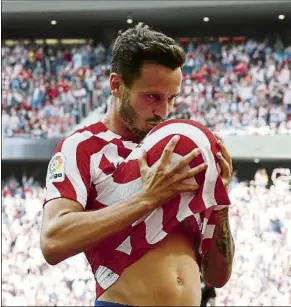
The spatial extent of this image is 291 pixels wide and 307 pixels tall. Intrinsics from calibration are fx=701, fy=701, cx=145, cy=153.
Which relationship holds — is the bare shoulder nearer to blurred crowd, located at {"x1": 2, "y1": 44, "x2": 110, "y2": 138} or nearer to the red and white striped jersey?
the red and white striped jersey

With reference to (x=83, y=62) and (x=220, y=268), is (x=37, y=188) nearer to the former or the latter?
(x=83, y=62)

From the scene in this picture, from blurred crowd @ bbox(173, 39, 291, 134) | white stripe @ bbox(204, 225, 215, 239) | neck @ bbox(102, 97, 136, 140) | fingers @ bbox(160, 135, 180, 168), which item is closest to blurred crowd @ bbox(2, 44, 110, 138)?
blurred crowd @ bbox(173, 39, 291, 134)

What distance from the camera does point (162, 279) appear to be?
1419 mm

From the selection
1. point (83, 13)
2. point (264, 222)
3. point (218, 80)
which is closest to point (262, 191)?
point (264, 222)

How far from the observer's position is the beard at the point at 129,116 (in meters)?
1.54

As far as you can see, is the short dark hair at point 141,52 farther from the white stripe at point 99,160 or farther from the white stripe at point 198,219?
the white stripe at point 198,219

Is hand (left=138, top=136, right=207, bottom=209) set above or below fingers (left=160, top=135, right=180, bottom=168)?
below

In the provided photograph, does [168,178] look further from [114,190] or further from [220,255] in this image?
[220,255]

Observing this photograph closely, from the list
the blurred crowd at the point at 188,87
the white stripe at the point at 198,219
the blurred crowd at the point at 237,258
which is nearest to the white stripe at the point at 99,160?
the white stripe at the point at 198,219

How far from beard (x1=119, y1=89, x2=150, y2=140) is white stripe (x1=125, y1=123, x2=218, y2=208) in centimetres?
10

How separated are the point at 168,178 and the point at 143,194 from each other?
0.06 m

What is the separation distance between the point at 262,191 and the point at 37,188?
3.07 metres

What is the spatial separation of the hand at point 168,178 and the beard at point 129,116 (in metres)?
0.19

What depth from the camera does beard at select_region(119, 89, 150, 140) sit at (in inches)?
60.7
